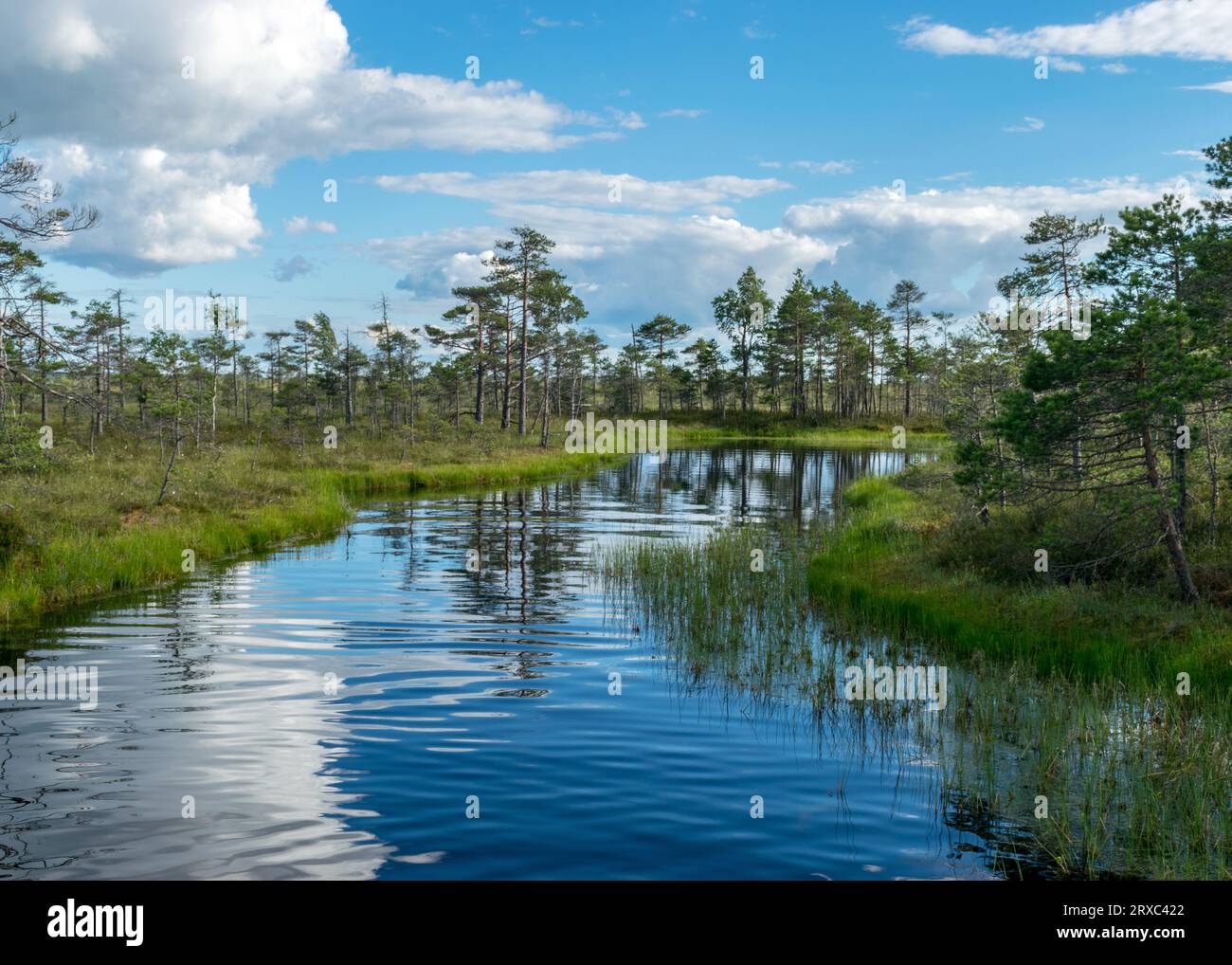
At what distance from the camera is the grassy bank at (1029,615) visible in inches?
482

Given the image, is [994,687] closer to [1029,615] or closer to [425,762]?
[1029,615]

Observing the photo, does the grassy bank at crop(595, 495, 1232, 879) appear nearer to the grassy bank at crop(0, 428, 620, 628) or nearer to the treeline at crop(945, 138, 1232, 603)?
the treeline at crop(945, 138, 1232, 603)

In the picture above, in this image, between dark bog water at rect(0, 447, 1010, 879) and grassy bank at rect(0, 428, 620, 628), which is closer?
dark bog water at rect(0, 447, 1010, 879)

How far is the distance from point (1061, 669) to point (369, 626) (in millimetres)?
11968

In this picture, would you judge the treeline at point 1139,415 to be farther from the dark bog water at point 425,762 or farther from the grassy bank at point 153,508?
the grassy bank at point 153,508

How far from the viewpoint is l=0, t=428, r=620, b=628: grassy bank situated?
60.9 feet

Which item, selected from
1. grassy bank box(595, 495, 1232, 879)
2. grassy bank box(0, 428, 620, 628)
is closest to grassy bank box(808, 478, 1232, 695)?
grassy bank box(595, 495, 1232, 879)

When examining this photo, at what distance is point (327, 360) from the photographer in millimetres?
74938

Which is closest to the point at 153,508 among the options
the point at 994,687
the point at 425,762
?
the point at 425,762

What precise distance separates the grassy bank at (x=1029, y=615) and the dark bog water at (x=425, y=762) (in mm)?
4092

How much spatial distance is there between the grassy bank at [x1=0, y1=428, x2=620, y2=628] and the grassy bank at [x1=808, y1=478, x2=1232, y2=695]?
15.7m

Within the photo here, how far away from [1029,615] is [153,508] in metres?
21.9
